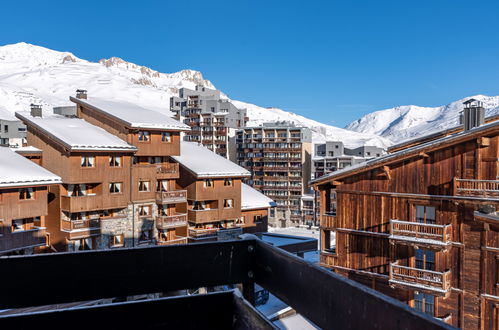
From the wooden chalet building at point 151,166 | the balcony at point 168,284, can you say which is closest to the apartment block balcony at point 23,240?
the wooden chalet building at point 151,166

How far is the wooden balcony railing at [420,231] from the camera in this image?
16906 millimetres

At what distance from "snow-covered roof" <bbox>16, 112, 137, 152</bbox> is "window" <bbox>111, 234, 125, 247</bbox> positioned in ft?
19.7

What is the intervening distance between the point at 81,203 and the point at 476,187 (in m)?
21.8

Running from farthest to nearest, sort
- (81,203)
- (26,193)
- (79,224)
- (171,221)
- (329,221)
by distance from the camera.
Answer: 1. (171,221)
2. (79,224)
3. (81,203)
4. (26,193)
5. (329,221)

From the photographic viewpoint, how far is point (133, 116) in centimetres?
3042

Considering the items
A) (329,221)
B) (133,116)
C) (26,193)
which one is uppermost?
(133,116)

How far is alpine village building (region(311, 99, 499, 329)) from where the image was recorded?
53.9 feet

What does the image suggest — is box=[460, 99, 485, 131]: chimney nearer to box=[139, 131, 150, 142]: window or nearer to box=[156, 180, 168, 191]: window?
box=[139, 131, 150, 142]: window

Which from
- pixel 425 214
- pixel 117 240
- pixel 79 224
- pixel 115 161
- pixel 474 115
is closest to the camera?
pixel 425 214

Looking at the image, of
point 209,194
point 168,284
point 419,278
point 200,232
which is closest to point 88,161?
point 209,194

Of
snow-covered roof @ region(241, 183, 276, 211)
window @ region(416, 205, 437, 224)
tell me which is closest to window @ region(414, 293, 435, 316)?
window @ region(416, 205, 437, 224)

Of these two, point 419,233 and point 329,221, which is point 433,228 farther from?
point 329,221

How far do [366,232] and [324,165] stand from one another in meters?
56.7

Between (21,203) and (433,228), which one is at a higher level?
(21,203)
